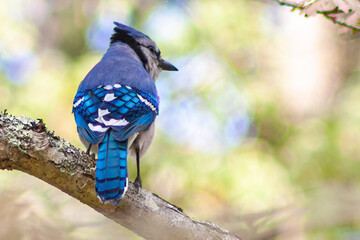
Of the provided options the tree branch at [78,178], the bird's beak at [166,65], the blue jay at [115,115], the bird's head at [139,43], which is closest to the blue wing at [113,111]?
the blue jay at [115,115]

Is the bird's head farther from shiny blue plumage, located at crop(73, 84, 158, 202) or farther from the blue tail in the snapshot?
the blue tail

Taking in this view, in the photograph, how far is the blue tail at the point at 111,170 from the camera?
79.4 inches

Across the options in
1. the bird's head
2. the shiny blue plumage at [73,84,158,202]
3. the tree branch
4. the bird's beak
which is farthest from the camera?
the bird's beak

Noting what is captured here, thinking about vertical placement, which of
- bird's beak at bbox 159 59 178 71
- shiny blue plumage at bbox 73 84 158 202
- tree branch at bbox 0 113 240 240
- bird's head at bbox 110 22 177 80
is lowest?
tree branch at bbox 0 113 240 240

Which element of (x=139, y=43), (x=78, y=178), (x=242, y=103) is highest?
(x=242, y=103)

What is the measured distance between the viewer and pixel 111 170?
210cm

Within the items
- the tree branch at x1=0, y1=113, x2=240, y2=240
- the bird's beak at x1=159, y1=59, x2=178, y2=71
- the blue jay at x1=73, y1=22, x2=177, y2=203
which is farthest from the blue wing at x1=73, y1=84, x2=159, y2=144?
the bird's beak at x1=159, y1=59, x2=178, y2=71

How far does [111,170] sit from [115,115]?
0.41 metres

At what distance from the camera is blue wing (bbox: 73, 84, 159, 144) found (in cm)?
235

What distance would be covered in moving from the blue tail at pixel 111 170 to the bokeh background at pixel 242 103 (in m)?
1.01

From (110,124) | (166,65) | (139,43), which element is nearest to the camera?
(110,124)

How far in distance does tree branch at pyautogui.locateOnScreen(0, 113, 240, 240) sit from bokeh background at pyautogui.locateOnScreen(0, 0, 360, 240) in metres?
1.05

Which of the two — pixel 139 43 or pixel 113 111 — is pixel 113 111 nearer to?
pixel 113 111

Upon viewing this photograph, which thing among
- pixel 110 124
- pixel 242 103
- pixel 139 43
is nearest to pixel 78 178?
pixel 110 124
